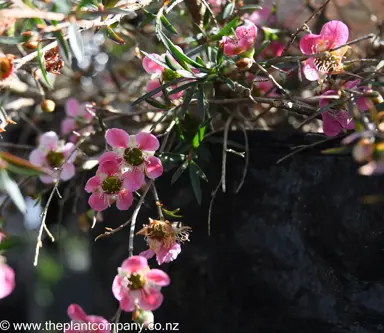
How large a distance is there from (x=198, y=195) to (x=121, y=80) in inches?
26.9

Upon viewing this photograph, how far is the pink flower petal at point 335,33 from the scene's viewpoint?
69cm

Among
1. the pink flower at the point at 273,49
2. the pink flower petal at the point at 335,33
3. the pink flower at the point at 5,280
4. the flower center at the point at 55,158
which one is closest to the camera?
the pink flower at the point at 5,280

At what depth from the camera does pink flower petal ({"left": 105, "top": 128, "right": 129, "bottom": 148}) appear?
26.6 inches

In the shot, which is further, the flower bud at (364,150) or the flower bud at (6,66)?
the flower bud at (6,66)

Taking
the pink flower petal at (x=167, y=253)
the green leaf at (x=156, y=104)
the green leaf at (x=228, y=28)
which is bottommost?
the pink flower petal at (x=167, y=253)

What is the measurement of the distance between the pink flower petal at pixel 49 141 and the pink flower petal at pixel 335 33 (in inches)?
16.8

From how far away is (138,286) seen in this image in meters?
0.62

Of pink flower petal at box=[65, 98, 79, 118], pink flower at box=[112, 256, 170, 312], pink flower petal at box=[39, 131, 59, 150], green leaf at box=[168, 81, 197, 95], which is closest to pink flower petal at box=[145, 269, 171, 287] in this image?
pink flower at box=[112, 256, 170, 312]

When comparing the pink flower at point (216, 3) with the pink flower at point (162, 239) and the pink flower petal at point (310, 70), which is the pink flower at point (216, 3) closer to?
the pink flower petal at point (310, 70)

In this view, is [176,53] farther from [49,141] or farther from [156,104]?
[49,141]

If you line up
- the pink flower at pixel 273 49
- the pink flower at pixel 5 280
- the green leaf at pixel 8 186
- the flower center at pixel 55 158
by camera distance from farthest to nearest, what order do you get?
1. the pink flower at pixel 273 49
2. the flower center at pixel 55 158
3. the pink flower at pixel 5 280
4. the green leaf at pixel 8 186

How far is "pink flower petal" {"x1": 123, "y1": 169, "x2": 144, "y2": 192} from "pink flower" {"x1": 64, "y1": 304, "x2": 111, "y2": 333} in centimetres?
16

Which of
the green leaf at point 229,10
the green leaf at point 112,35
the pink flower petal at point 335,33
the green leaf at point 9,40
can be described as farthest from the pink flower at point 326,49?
the green leaf at point 9,40

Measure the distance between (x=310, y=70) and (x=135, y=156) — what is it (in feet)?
0.79
